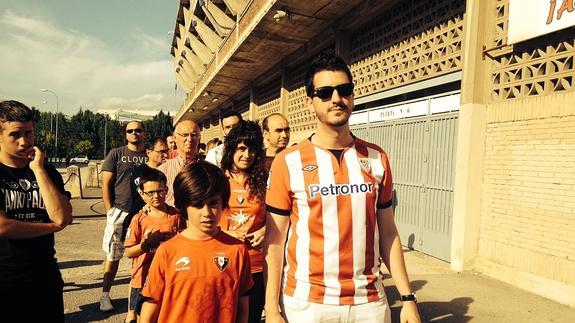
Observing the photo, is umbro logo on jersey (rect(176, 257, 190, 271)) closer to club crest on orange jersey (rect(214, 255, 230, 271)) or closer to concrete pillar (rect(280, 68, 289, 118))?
club crest on orange jersey (rect(214, 255, 230, 271))

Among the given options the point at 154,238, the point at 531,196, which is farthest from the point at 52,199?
the point at 531,196

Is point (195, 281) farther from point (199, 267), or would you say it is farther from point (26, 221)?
point (26, 221)

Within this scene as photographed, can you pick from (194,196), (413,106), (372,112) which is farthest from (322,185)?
(372,112)

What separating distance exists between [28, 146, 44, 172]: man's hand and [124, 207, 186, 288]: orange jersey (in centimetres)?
105

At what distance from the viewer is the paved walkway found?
4508 millimetres

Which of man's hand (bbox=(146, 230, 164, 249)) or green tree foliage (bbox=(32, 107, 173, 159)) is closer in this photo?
man's hand (bbox=(146, 230, 164, 249))

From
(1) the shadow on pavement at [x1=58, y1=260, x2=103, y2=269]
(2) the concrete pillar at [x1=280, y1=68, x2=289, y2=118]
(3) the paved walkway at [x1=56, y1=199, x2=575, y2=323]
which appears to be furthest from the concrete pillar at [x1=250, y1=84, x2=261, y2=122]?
(1) the shadow on pavement at [x1=58, y1=260, x2=103, y2=269]

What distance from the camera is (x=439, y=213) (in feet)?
24.5

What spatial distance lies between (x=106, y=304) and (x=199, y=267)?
3056mm

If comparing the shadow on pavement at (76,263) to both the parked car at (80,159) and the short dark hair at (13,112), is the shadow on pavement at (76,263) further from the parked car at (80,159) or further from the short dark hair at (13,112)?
the parked car at (80,159)

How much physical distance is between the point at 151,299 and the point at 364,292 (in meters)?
1.16

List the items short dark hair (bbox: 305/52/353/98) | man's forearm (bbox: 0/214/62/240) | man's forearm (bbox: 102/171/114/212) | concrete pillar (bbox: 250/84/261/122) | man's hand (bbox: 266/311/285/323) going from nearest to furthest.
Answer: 1. man's hand (bbox: 266/311/285/323)
2. short dark hair (bbox: 305/52/353/98)
3. man's forearm (bbox: 0/214/62/240)
4. man's forearm (bbox: 102/171/114/212)
5. concrete pillar (bbox: 250/84/261/122)

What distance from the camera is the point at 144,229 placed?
334 cm

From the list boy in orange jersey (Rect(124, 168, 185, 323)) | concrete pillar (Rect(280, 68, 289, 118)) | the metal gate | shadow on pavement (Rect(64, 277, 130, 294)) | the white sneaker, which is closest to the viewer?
boy in orange jersey (Rect(124, 168, 185, 323))
